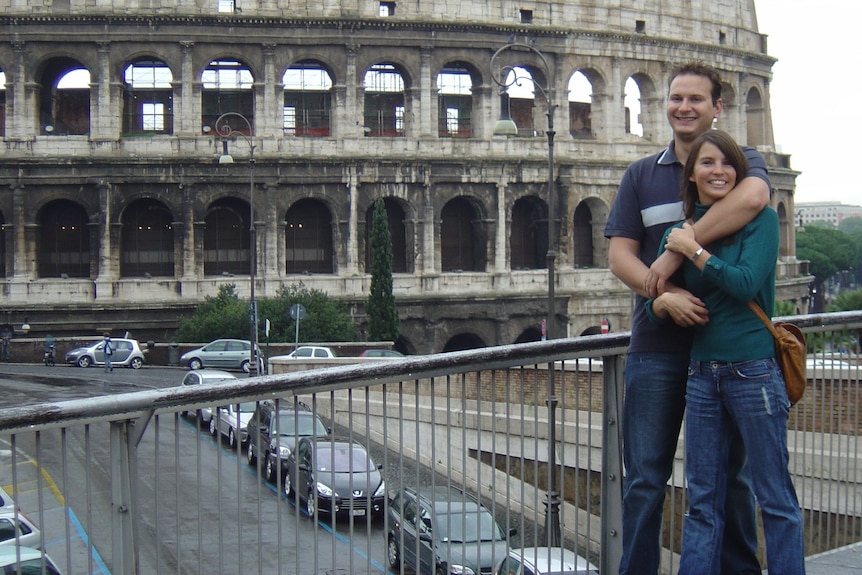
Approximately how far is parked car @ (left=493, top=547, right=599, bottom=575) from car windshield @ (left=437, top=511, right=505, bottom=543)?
0.47 ft

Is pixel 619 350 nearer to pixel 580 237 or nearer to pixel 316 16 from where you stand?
pixel 316 16

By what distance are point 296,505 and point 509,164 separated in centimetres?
3453

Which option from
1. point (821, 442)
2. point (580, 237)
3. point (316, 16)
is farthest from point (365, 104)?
point (821, 442)

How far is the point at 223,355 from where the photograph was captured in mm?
32344

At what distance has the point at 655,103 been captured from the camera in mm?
42625

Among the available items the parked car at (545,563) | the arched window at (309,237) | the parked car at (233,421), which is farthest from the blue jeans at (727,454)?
the arched window at (309,237)

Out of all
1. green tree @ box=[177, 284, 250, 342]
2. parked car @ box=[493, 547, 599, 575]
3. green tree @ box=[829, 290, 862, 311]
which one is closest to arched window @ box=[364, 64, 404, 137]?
green tree @ box=[177, 284, 250, 342]

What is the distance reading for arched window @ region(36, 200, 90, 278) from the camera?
37125 millimetres

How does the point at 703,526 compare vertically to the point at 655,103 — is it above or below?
below

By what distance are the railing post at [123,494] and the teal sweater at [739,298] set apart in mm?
2593

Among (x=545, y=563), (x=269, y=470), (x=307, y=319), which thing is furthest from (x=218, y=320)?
(x=269, y=470)

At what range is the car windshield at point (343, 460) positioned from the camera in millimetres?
4887

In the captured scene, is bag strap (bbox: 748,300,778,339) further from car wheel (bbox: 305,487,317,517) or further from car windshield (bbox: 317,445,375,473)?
car wheel (bbox: 305,487,317,517)

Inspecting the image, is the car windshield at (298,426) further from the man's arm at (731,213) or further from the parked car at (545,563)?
the man's arm at (731,213)
